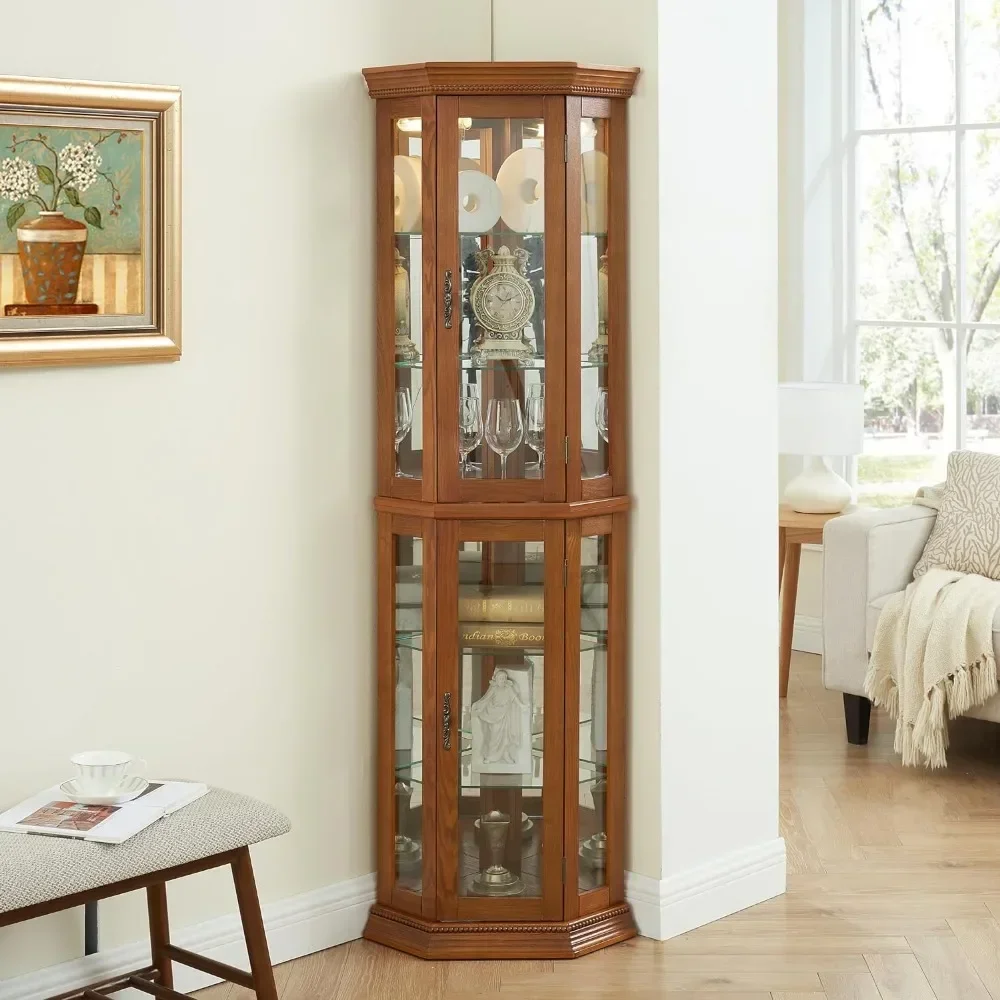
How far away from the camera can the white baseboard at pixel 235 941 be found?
306cm

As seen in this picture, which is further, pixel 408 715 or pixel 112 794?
pixel 408 715

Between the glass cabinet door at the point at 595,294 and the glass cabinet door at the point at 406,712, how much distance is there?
40 centimetres

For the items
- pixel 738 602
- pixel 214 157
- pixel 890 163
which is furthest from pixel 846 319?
pixel 214 157

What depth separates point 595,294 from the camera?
343 cm

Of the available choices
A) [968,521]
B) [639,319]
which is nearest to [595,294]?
[639,319]

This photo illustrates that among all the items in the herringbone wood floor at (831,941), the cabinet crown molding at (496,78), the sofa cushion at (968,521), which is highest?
the cabinet crown molding at (496,78)

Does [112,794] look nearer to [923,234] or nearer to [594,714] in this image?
[594,714]

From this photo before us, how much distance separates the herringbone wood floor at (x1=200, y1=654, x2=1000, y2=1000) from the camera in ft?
10.8

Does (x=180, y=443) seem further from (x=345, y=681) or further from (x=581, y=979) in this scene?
(x=581, y=979)

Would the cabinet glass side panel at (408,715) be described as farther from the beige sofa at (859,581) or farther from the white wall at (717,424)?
the beige sofa at (859,581)

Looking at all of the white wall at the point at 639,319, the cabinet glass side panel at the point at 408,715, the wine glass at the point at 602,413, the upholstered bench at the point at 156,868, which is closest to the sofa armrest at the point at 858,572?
the white wall at the point at 639,319

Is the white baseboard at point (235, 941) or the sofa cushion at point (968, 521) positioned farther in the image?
the sofa cushion at point (968, 521)

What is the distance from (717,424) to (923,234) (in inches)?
113

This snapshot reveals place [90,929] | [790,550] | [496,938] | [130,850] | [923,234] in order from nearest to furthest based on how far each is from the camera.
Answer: [130,850] < [90,929] < [496,938] < [790,550] < [923,234]
